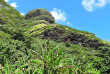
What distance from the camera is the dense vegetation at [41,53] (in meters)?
1.95

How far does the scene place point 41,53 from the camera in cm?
210

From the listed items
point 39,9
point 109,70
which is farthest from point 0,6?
point 39,9

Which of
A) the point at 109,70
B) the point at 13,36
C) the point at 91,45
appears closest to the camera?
the point at 109,70

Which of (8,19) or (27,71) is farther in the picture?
(8,19)

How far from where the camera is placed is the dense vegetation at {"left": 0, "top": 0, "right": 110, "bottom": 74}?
1948 mm

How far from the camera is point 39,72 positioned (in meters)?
2.00

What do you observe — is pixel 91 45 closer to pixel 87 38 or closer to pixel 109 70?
pixel 87 38

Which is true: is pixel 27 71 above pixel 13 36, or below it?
below

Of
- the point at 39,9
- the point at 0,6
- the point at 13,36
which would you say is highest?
the point at 39,9

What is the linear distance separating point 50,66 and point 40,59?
7.9 inches

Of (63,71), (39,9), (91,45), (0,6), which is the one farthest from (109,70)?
(39,9)

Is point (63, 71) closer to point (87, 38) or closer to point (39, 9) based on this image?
point (87, 38)

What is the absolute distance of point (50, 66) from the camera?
73.1 inches

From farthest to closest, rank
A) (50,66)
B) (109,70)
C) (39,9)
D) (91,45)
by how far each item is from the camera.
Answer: (39,9) < (91,45) < (109,70) < (50,66)
